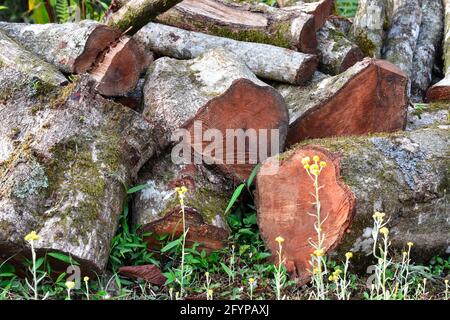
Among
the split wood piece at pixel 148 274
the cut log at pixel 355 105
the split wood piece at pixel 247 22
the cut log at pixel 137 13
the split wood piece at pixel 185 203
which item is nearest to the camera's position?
the split wood piece at pixel 148 274

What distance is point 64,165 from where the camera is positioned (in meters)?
3.97

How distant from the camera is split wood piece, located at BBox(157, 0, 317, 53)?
5254 millimetres

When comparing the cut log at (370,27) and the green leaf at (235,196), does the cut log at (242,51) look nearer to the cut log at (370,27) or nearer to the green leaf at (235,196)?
the cut log at (370,27)

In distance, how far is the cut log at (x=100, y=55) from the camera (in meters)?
4.65

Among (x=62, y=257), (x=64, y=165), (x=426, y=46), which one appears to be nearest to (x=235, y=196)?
(x=64, y=165)

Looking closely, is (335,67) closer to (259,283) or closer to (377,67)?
(377,67)

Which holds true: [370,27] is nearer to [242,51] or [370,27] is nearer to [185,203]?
[242,51]

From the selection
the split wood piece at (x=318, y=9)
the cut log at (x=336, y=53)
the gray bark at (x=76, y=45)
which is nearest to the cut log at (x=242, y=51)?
the cut log at (x=336, y=53)

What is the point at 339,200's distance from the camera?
3.76 meters

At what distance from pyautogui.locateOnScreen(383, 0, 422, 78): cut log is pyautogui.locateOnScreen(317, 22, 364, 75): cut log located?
0.46 metres

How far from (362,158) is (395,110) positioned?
0.87 meters

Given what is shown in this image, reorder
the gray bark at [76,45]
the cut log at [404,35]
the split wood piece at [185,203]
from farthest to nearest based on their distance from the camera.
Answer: the cut log at [404,35], the gray bark at [76,45], the split wood piece at [185,203]
